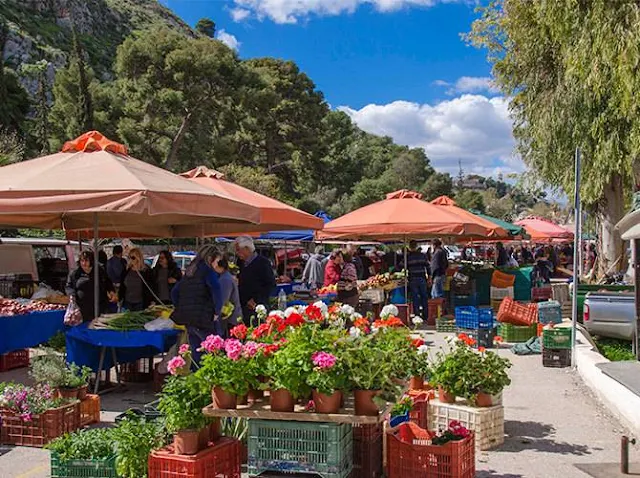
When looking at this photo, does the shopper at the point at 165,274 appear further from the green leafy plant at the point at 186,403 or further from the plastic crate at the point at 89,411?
the green leafy plant at the point at 186,403

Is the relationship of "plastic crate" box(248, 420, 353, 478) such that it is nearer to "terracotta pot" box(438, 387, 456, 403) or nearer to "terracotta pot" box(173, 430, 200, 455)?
"terracotta pot" box(173, 430, 200, 455)

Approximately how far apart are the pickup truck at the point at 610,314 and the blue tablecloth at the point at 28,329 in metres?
8.34

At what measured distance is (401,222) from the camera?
13094mm

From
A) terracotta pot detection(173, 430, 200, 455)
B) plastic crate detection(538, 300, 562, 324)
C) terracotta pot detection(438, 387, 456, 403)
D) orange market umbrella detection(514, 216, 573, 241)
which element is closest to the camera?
terracotta pot detection(173, 430, 200, 455)

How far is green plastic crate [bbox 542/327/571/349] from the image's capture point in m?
9.84

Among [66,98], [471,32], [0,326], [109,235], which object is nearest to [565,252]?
[471,32]

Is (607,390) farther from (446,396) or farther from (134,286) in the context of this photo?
(134,286)

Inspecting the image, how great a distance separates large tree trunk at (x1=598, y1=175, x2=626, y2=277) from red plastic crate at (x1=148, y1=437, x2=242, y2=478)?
53.0ft

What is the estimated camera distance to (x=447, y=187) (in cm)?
8138

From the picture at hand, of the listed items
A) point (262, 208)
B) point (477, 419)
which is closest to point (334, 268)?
point (262, 208)

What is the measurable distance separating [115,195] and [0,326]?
3.50 meters

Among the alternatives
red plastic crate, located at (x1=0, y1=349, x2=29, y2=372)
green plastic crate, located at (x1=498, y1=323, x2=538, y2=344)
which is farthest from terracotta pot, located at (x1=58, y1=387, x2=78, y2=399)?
green plastic crate, located at (x1=498, y1=323, x2=538, y2=344)

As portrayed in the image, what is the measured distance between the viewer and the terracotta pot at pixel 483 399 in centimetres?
604

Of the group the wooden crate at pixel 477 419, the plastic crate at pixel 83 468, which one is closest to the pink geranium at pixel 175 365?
the plastic crate at pixel 83 468
